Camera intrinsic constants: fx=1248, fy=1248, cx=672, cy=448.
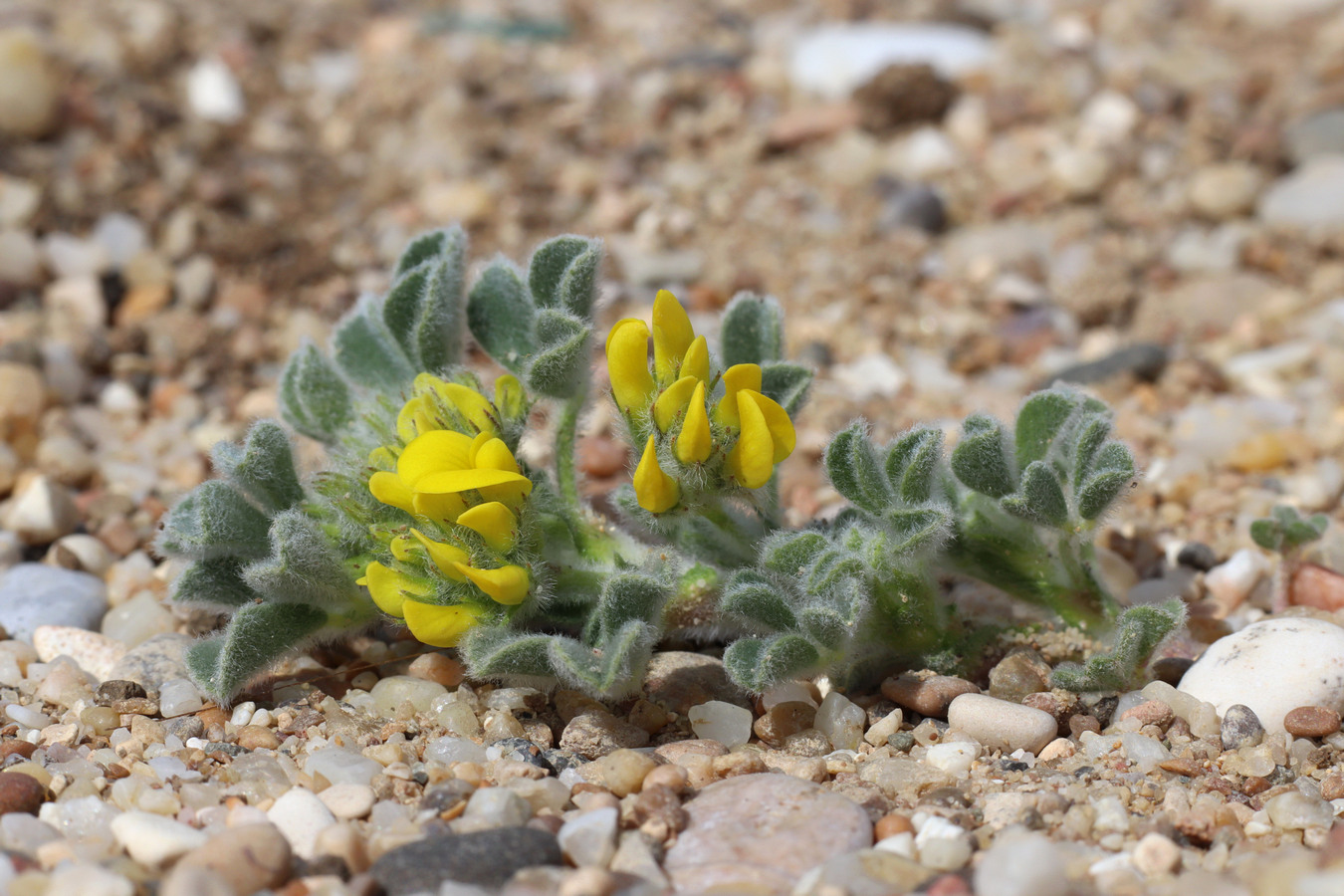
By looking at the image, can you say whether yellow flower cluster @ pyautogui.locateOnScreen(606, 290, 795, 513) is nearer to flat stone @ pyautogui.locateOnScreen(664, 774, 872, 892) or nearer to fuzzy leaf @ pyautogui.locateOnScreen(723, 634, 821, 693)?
fuzzy leaf @ pyautogui.locateOnScreen(723, 634, 821, 693)

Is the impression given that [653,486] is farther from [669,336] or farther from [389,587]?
[389,587]

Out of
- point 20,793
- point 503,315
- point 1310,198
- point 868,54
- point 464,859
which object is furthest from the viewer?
point 868,54

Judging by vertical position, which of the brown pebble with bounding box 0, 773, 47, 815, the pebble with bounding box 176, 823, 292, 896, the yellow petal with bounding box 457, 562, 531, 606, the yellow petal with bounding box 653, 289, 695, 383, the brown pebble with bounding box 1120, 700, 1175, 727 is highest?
the yellow petal with bounding box 653, 289, 695, 383

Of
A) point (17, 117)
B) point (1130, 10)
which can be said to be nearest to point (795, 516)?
point (17, 117)

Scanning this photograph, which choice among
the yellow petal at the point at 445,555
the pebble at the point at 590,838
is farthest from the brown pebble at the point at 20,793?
the pebble at the point at 590,838

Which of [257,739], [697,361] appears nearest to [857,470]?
[697,361]

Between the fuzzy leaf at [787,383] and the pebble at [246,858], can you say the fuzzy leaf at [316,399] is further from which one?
the pebble at [246,858]

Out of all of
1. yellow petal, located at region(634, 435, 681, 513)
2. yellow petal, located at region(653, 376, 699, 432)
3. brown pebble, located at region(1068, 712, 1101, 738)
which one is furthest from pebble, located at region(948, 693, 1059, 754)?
yellow petal, located at region(653, 376, 699, 432)
